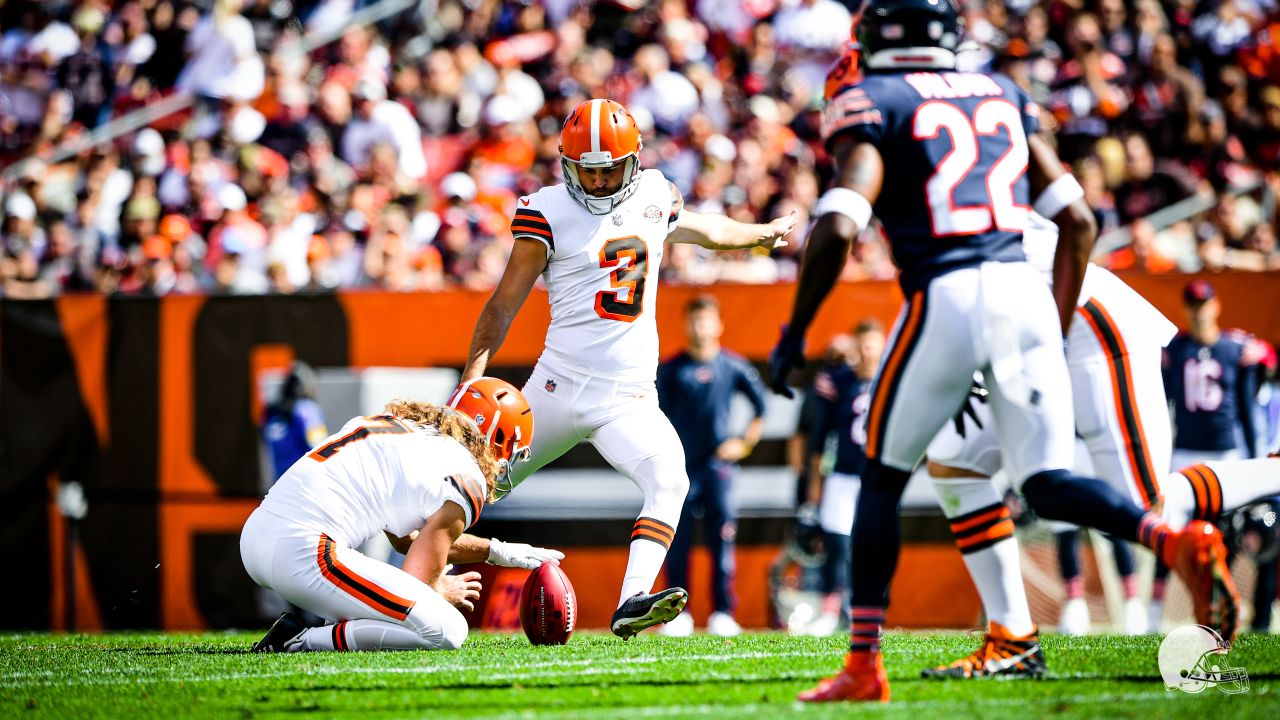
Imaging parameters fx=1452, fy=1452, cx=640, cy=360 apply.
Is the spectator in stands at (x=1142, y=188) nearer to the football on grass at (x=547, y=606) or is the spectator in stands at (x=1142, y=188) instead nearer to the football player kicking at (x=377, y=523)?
the football on grass at (x=547, y=606)

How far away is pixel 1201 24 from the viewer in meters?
13.0

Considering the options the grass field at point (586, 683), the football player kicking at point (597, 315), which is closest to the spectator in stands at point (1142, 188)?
the grass field at point (586, 683)

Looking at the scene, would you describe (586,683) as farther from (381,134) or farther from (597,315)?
(381,134)

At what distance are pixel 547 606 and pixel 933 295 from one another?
247 centimetres

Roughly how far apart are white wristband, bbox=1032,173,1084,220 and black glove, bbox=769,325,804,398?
89 cm

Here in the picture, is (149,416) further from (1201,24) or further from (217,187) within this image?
(1201,24)

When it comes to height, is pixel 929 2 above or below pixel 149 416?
above

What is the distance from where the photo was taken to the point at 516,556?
6.20 m

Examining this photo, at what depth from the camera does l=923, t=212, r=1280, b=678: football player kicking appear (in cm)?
463

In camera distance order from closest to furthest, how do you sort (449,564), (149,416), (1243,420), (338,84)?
(449,564) < (1243,420) < (149,416) < (338,84)

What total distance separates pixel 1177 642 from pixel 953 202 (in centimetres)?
157

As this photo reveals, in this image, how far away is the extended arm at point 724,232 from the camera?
6414mm

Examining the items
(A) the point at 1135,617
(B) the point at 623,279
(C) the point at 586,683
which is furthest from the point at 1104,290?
(A) the point at 1135,617

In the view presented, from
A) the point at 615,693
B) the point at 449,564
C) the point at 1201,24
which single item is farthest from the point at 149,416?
the point at 1201,24
